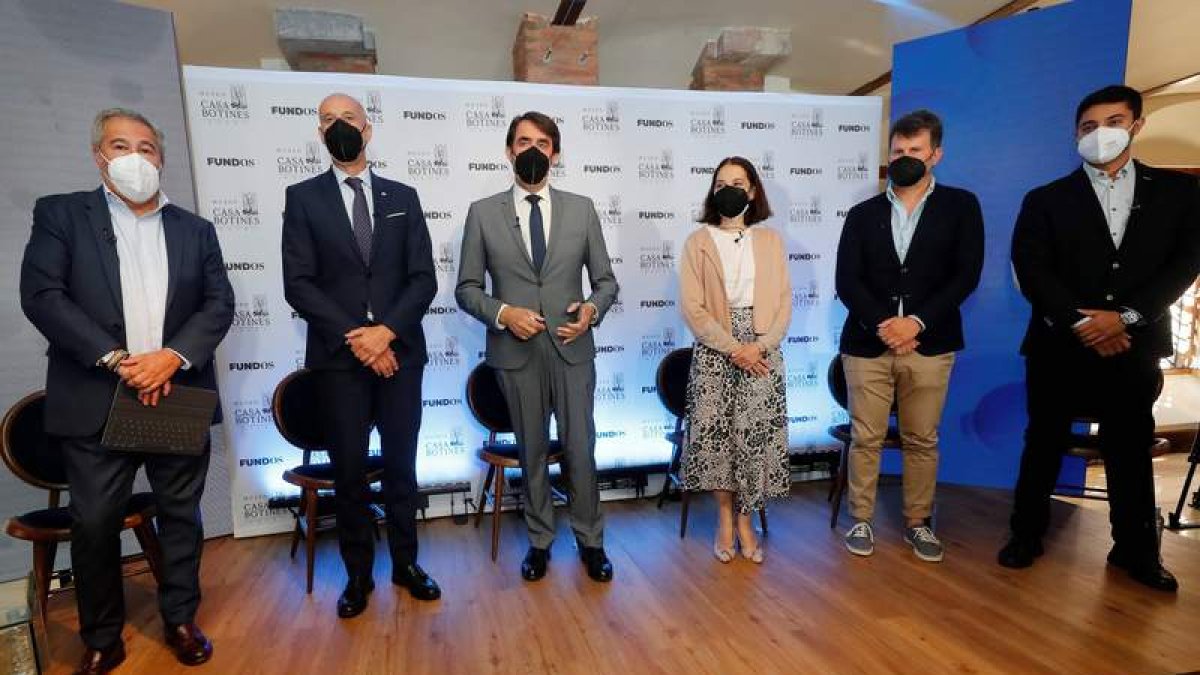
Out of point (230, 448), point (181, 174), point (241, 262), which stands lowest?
point (230, 448)

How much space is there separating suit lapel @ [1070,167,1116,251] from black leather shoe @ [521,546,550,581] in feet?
8.75

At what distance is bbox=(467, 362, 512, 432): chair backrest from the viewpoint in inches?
122

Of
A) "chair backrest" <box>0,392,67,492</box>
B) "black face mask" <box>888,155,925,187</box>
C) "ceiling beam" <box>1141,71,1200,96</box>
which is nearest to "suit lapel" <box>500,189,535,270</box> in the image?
"black face mask" <box>888,155,925,187</box>

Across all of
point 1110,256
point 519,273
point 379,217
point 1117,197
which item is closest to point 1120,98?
point 1117,197

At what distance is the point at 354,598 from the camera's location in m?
2.29

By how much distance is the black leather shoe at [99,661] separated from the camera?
6.41 feet

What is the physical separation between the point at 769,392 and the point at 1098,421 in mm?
1407

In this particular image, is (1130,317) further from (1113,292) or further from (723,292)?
(723,292)

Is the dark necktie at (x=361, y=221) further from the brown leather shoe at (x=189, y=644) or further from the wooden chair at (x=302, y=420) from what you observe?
the brown leather shoe at (x=189, y=644)

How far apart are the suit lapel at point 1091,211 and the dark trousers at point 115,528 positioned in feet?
11.7

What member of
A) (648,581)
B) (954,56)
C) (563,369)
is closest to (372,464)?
(563,369)

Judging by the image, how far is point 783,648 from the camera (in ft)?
6.59

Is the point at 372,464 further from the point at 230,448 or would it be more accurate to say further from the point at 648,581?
the point at 648,581

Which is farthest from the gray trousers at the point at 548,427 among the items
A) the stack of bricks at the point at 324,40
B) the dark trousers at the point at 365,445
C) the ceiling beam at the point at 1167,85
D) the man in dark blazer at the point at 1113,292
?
the ceiling beam at the point at 1167,85
